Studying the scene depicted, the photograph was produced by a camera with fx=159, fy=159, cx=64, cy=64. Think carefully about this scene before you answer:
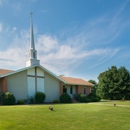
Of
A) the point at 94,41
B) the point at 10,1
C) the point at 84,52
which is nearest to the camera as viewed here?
the point at 10,1

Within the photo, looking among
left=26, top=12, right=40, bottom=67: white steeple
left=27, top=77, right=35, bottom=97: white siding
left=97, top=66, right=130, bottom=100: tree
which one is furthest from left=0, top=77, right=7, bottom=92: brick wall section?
left=97, top=66, right=130, bottom=100: tree

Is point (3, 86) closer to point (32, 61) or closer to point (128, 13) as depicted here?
point (32, 61)

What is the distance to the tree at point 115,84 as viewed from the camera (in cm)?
3534

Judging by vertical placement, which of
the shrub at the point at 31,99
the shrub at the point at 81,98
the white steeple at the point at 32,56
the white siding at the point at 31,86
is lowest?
the shrub at the point at 81,98

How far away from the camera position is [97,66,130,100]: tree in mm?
35344

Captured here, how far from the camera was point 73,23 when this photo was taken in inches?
680

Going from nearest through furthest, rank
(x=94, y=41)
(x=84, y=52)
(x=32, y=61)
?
(x=94, y=41)
(x=84, y=52)
(x=32, y=61)

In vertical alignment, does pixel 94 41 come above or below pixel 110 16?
below

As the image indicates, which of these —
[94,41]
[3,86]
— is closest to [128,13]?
[94,41]

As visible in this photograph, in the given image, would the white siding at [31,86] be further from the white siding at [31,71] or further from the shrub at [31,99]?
the white siding at [31,71]

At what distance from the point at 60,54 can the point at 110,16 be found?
9.43 meters

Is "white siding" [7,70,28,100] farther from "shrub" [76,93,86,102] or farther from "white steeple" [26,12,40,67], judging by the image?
"shrub" [76,93,86,102]

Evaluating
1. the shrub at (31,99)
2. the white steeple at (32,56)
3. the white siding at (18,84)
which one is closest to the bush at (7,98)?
the white siding at (18,84)

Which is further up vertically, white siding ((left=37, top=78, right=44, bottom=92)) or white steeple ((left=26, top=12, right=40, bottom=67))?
white steeple ((left=26, top=12, right=40, bottom=67))
